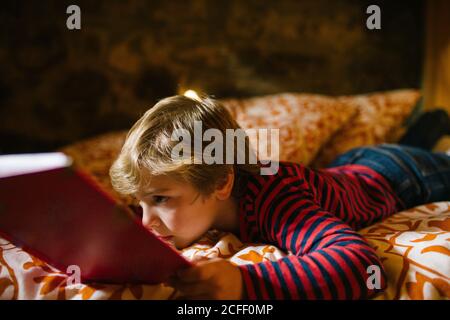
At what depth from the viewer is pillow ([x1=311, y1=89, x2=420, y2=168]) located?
135cm

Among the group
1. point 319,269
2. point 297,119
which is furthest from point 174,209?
point 297,119

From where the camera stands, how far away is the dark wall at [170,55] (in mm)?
1559

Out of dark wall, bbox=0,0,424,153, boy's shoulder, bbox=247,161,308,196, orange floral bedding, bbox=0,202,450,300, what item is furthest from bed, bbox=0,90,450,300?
dark wall, bbox=0,0,424,153

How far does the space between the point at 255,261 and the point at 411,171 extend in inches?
26.7

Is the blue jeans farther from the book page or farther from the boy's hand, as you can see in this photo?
the book page

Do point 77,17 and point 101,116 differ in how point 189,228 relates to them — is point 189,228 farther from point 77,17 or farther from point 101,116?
point 77,17

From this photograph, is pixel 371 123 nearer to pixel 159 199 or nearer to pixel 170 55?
pixel 170 55

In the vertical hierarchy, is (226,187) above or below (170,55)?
below

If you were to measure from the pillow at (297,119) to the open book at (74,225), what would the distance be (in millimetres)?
679

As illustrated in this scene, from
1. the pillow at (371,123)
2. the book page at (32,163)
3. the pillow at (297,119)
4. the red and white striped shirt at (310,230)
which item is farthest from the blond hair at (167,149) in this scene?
the pillow at (371,123)

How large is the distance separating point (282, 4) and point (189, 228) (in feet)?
4.68

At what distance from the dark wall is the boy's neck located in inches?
31.6

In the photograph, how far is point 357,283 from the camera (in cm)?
50

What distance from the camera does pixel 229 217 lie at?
0.77 metres
